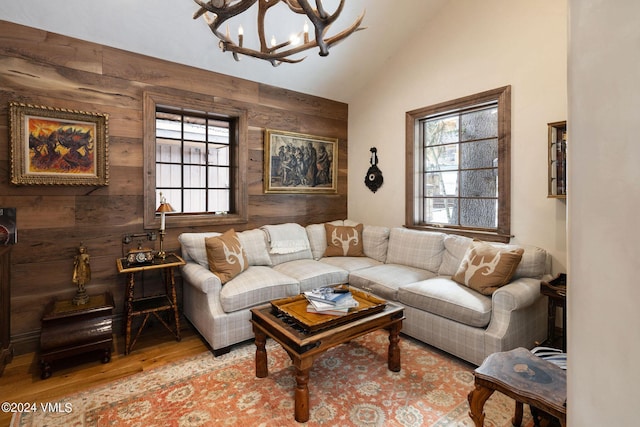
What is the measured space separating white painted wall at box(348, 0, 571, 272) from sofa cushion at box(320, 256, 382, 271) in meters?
0.71

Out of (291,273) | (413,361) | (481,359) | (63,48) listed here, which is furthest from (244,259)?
(63,48)

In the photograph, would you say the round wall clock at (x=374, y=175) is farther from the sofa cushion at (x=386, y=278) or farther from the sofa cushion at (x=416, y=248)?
the sofa cushion at (x=386, y=278)

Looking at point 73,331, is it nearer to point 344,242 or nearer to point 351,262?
point 351,262

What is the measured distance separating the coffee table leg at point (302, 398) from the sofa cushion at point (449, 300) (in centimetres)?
128

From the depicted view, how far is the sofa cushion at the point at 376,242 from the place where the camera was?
389 centimetres

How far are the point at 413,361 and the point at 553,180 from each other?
6.29 feet

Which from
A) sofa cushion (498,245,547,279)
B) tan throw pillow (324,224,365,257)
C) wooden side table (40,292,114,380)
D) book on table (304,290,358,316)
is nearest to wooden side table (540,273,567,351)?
sofa cushion (498,245,547,279)

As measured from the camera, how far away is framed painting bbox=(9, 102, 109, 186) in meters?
2.58

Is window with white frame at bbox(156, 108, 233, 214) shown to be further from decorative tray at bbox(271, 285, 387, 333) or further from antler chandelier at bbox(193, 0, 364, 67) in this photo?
decorative tray at bbox(271, 285, 387, 333)

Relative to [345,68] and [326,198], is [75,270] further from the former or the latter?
[345,68]

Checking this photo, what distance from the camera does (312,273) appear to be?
3.26 m

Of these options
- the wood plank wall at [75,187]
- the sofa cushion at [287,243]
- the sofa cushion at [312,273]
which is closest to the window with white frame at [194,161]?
the wood plank wall at [75,187]

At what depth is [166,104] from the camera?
329 centimetres

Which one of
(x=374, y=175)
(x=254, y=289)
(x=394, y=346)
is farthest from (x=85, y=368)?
(x=374, y=175)
